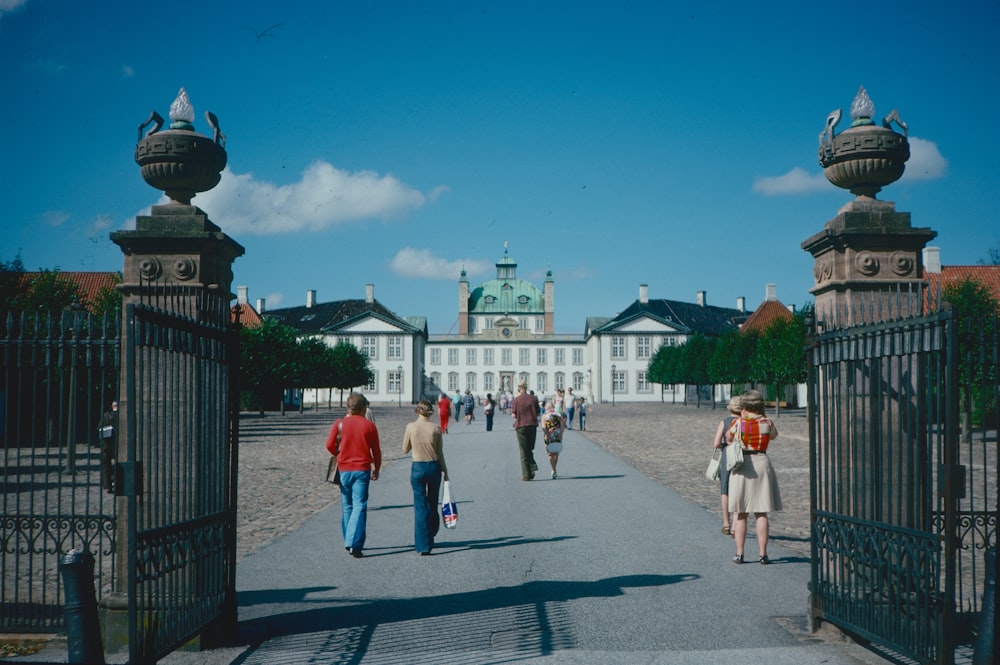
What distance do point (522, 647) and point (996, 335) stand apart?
325 centimetres

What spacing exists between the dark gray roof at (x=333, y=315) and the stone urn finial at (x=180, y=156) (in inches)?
3210

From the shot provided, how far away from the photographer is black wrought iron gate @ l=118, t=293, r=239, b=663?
465 cm

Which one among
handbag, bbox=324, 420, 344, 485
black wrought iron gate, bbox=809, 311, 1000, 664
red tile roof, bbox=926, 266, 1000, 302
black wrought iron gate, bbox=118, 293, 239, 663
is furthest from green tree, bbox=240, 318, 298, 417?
black wrought iron gate, bbox=809, 311, 1000, 664

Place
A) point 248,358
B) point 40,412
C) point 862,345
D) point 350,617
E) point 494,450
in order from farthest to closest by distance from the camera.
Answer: point 248,358, point 494,450, point 40,412, point 350,617, point 862,345

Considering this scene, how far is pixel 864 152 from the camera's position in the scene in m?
6.02

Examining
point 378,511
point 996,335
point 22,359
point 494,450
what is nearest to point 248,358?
point 494,450

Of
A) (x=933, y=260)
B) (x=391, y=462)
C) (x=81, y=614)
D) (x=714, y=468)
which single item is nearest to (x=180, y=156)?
(x=81, y=614)

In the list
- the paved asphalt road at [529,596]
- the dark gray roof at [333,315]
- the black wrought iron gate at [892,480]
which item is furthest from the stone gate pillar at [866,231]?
the dark gray roof at [333,315]

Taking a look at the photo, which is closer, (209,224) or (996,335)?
(996,335)

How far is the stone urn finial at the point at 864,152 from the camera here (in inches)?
237

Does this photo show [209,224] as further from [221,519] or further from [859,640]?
[859,640]

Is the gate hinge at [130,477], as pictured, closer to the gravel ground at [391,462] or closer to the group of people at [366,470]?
the group of people at [366,470]

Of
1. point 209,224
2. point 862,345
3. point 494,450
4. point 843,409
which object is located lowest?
point 494,450

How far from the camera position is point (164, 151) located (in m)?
5.91
